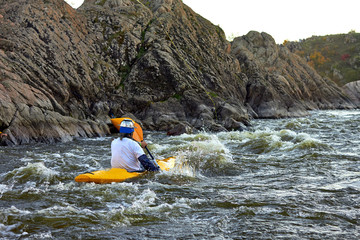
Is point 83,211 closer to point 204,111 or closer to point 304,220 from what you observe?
point 304,220

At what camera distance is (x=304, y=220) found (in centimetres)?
434

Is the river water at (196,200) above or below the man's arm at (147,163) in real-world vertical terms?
below

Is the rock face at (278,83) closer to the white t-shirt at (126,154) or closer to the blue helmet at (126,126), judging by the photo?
the white t-shirt at (126,154)

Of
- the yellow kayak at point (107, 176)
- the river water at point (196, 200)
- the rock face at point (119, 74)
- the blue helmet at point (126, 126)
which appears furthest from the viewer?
the rock face at point (119, 74)

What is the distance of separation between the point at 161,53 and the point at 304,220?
71.9ft

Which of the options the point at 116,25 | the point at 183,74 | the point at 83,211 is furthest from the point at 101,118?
the point at 83,211

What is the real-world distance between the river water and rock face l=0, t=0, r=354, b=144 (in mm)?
5468

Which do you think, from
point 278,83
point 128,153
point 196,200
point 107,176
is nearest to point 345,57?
point 278,83

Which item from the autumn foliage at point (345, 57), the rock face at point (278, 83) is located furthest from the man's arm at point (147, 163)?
the autumn foliage at point (345, 57)

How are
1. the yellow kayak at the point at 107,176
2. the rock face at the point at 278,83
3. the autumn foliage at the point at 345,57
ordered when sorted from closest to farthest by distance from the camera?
the yellow kayak at the point at 107,176 → the rock face at the point at 278,83 → the autumn foliage at the point at 345,57

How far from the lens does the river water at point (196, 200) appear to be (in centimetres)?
398

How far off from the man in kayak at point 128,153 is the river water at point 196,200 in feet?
1.01

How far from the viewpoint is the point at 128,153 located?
22.8 feet

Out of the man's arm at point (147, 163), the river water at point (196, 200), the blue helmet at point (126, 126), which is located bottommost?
the river water at point (196, 200)
